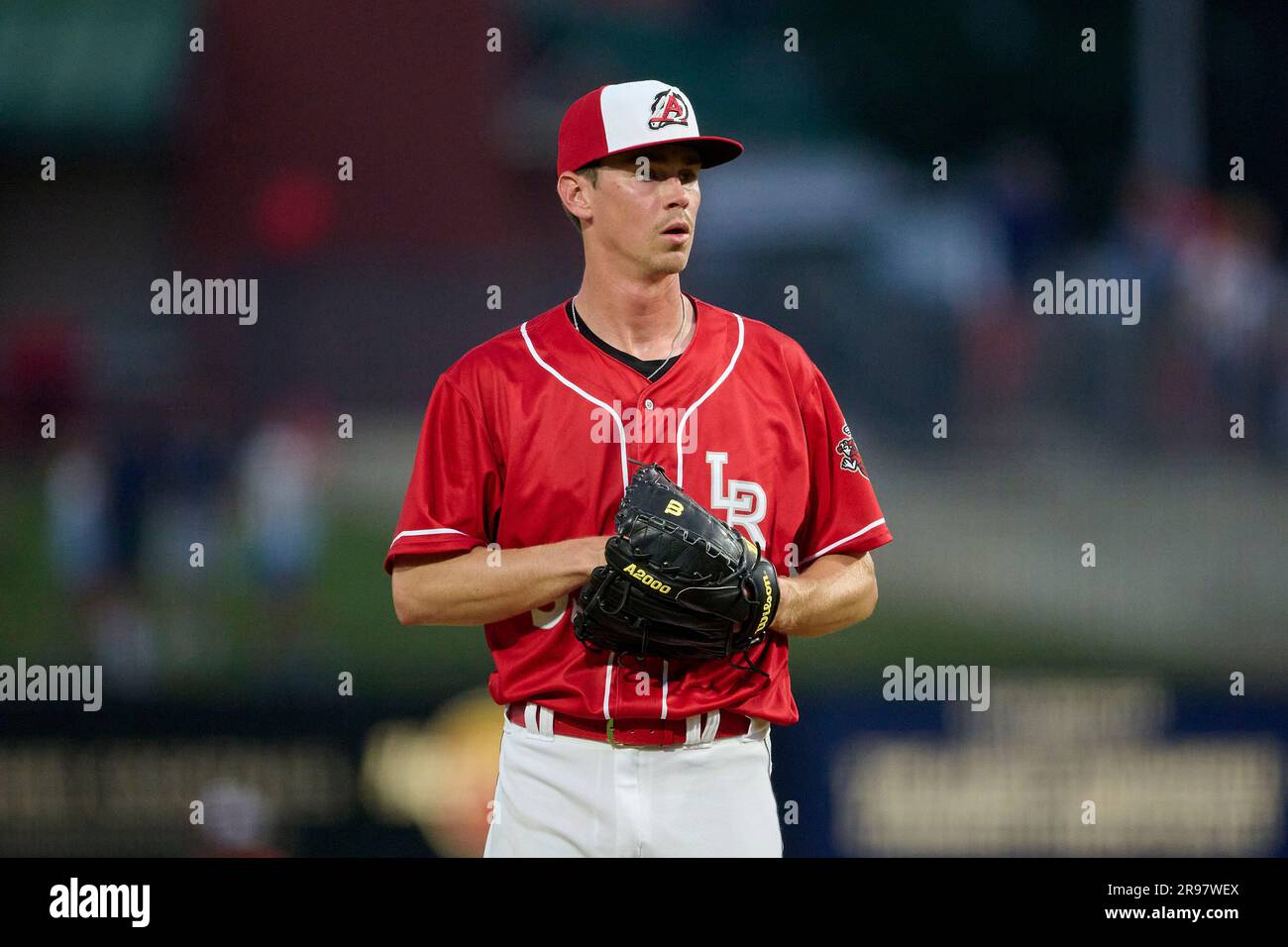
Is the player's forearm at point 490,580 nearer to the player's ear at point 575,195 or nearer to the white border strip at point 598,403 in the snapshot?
the white border strip at point 598,403

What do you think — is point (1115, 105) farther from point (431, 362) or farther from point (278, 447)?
point (278, 447)

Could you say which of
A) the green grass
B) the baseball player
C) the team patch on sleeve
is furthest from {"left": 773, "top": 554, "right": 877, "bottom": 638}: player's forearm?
the green grass

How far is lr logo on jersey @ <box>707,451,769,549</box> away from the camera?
2.20m

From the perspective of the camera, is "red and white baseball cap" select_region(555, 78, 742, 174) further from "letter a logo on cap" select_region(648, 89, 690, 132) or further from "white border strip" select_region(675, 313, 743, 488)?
"white border strip" select_region(675, 313, 743, 488)

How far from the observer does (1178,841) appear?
14.1 feet

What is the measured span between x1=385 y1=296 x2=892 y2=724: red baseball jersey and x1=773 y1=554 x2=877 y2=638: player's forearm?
5 centimetres

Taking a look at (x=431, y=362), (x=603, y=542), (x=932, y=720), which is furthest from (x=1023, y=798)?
(x=603, y=542)

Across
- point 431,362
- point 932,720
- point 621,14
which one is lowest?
point 932,720

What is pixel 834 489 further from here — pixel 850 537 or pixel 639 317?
pixel 639 317

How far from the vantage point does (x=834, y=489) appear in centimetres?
233

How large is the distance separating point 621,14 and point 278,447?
1958 millimetres

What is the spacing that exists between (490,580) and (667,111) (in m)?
0.75

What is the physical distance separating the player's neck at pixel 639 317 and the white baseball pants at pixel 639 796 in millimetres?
578

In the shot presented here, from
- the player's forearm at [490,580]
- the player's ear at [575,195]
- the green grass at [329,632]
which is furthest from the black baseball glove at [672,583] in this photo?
the green grass at [329,632]
